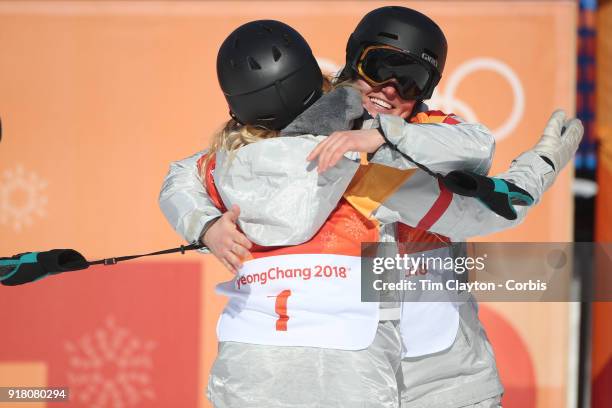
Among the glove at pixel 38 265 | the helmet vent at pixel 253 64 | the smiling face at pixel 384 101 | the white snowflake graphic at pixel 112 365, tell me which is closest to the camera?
the helmet vent at pixel 253 64

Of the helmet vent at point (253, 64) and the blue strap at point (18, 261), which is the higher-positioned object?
the helmet vent at point (253, 64)

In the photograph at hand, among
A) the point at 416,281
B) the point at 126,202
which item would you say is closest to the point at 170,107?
the point at 126,202

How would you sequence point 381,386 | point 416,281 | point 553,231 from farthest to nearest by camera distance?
1. point 553,231
2. point 416,281
3. point 381,386

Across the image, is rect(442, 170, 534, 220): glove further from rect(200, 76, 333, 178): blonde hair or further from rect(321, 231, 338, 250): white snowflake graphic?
rect(200, 76, 333, 178): blonde hair

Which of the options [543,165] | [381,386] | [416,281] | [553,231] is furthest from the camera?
[553,231]

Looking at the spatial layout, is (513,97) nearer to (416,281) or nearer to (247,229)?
(416,281)

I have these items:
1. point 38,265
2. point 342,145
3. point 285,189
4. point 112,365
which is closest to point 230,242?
point 285,189

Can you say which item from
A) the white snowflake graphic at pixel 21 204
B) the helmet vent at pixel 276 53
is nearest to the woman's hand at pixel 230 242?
the helmet vent at pixel 276 53

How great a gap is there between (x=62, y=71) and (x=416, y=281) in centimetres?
244

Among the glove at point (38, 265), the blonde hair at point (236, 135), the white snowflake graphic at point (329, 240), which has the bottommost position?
the glove at point (38, 265)

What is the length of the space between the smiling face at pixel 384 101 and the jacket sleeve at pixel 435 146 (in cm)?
46

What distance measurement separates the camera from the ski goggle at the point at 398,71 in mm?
2420

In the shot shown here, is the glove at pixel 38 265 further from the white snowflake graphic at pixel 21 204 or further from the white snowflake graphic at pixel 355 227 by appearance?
the white snowflake graphic at pixel 21 204

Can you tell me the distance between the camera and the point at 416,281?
2.36 m
